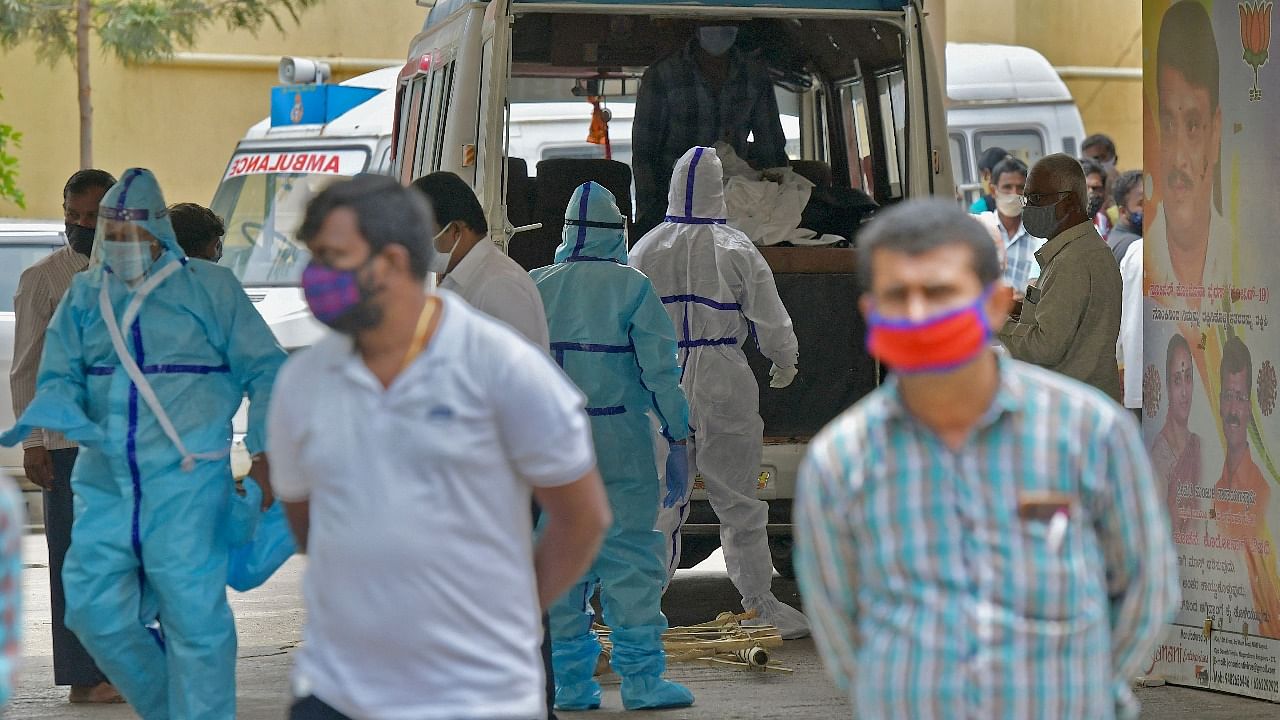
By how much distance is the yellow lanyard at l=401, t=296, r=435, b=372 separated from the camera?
3.18 meters

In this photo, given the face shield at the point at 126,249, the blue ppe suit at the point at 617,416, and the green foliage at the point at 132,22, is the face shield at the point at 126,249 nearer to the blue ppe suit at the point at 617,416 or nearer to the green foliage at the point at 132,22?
the blue ppe suit at the point at 617,416

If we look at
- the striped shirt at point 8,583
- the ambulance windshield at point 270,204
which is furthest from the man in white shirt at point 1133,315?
the striped shirt at point 8,583

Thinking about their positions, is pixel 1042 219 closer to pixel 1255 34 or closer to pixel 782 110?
pixel 1255 34

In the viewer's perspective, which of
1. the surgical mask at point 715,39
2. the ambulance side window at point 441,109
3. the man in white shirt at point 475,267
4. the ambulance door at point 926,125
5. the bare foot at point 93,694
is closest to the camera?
the man in white shirt at point 475,267

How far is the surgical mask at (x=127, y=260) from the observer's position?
551 cm

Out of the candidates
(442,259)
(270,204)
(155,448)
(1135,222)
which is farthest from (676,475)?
(270,204)

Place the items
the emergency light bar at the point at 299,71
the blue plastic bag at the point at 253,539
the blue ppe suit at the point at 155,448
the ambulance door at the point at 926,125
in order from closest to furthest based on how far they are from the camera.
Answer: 1. the blue ppe suit at the point at 155,448
2. the blue plastic bag at the point at 253,539
3. the ambulance door at the point at 926,125
4. the emergency light bar at the point at 299,71

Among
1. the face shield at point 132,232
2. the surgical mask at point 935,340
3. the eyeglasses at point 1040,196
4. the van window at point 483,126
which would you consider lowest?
the surgical mask at point 935,340

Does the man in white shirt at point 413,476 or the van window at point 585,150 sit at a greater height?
the van window at point 585,150

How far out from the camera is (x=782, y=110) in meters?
9.69

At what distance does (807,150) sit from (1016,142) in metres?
4.53

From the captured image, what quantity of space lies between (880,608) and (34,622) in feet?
21.8

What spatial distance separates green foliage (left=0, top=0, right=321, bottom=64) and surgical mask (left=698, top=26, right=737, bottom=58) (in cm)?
850

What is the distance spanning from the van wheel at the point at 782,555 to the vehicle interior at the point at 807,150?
124 cm
